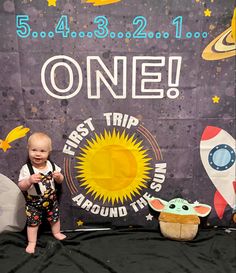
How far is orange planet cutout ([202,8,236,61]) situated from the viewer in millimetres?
1492

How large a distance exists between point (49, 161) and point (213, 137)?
32.8 inches

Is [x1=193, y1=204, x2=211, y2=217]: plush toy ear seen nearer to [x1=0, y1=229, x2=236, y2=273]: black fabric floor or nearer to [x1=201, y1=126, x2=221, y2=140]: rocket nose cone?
[x1=0, y1=229, x2=236, y2=273]: black fabric floor

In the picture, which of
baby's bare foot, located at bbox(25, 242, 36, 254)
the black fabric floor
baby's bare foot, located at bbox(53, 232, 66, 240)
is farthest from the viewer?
baby's bare foot, located at bbox(53, 232, 66, 240)

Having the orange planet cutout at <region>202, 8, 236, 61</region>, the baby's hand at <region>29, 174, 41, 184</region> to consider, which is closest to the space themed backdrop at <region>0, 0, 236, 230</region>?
the orange planet cutout at <region>202, 8, 236, 61</region>

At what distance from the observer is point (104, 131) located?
1.59m

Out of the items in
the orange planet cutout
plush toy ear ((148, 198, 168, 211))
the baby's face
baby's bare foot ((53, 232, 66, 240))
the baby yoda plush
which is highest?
the orange planet cutout

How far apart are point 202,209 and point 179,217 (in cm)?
14

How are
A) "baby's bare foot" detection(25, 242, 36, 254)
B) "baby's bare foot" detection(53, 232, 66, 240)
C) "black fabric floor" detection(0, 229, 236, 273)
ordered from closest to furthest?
1. "black fabric floor" detection(0, 229, 236, 273)
2. "baby's bare foot" detection(25, 242, 36, 254)
3. "baby's bare foot" detection(53, 232, 66, 240)

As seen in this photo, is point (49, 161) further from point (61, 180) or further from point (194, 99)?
point (194, 99)

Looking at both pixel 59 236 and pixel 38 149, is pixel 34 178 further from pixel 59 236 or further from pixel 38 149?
pixel 59 236

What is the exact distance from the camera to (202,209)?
1.64m

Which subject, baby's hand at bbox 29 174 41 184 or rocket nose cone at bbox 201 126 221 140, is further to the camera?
rocket nose cone at bbox 201 126 221 140

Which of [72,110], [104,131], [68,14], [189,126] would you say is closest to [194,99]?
[189,126]

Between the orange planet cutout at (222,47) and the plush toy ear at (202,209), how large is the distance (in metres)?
0.74
